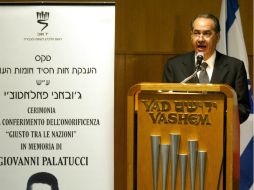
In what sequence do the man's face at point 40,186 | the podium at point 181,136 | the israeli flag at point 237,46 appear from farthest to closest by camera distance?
the israeli flag at point 237,46 → the man's face at point 40,186 → the podium at point 181,136

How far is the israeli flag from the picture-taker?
11.7 ft

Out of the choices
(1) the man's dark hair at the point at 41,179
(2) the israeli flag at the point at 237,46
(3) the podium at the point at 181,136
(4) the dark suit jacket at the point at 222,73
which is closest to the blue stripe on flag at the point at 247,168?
(2) the israeli flag at the point at 237,46

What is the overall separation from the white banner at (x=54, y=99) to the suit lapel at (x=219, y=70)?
25.8 inches

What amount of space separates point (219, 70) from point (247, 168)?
43.2 inches

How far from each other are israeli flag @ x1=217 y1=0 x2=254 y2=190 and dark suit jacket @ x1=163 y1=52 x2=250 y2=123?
754mm

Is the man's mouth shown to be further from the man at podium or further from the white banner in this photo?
the white banner

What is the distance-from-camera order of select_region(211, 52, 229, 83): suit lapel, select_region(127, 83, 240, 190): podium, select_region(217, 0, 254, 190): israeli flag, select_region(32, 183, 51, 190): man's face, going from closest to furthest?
select_region(127, 83, 240, 190): podium < select_region(211, 52, 229, 83): suit lapel < select_region(32, 183, 51, 190): man's face < select_region(217, 0, 254, 190): israeli flag

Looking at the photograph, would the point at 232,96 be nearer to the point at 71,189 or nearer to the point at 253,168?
the point at 71,189

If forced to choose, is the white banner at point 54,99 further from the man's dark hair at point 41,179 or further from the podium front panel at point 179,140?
the podium front panel at point 179,140

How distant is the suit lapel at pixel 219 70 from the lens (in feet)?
9.23

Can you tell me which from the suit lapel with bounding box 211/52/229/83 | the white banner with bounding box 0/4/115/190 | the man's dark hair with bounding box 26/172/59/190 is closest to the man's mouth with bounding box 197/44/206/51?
the suit lapel with bounding box 211/52/229/83

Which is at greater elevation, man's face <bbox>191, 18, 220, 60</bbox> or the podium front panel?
man's face <bbox>191, 18, 220, 60</bbox>

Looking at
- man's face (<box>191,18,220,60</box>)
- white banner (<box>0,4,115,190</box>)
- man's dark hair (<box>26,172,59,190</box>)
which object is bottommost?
man's dark hair (<box>26,172,59,190</box>)

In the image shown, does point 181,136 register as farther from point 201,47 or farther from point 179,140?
point 201,47
